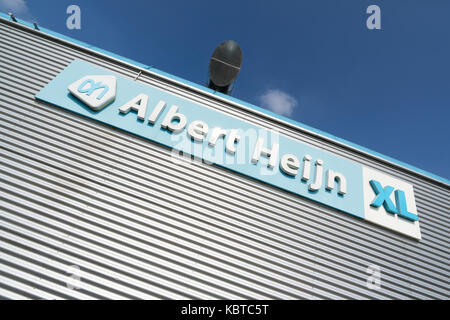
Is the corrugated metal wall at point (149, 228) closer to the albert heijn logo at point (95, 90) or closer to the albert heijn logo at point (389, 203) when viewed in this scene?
the albert heijn logo at point (389, 203)

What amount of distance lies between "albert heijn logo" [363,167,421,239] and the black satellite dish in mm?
4272

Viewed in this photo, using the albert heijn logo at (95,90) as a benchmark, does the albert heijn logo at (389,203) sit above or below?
below

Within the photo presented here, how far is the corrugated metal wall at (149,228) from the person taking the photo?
3.79 metres

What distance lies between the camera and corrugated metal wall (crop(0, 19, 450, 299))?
379 cm

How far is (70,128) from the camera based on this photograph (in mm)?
4820

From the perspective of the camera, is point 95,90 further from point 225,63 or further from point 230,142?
point 225,63

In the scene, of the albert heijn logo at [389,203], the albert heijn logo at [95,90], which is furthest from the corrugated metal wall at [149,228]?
the albert heijn logo at [95,90]

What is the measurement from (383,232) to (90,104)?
6946 millimetres

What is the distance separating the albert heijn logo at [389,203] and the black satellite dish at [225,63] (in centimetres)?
427

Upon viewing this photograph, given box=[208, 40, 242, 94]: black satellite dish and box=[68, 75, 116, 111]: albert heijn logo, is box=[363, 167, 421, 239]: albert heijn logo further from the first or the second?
box=[68, 75, 116, 111]: albert heijn logo

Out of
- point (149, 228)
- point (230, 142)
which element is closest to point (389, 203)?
point (230, 142)

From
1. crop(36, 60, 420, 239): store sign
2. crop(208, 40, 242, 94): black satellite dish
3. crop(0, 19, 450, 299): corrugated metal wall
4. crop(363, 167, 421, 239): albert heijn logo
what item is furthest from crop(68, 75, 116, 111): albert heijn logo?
crop(363, 167, 421, 239): albert heijn logo
